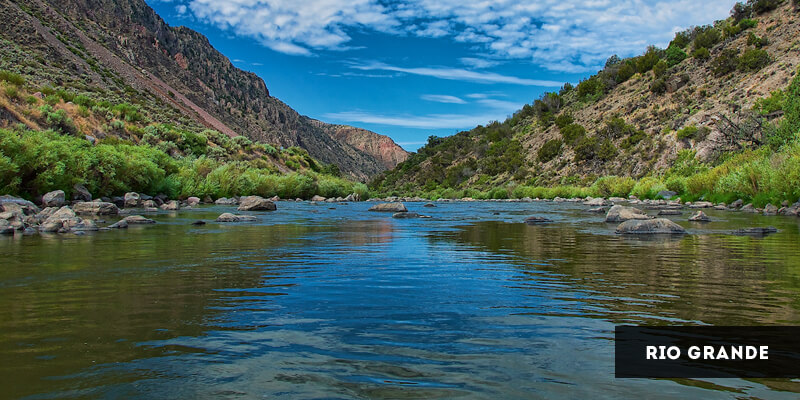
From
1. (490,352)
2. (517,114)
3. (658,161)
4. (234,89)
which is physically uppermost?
(234,89)

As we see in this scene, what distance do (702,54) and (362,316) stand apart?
3365 inches

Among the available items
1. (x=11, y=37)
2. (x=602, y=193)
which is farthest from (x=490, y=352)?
(x=11, y=37)

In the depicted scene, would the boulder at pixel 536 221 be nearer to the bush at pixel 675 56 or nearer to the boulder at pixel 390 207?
the boulder at pixel 390 207

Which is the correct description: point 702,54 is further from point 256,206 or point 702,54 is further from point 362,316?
point 362,316

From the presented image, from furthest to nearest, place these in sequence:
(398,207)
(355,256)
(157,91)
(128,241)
A: (157,91) < (398,207) < (128,241) < (355,256)

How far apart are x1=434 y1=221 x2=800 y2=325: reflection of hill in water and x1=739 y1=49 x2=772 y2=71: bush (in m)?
61.5

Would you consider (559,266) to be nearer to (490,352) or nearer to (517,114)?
(490,352)

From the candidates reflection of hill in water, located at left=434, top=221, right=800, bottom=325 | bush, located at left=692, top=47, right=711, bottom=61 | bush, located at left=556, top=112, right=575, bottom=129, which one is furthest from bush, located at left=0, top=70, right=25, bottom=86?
bush, located at left=692, top=47, right=711, bottom=61

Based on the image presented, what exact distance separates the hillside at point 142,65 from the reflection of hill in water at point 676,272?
71.3 metres

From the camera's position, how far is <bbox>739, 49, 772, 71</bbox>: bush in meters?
60.3

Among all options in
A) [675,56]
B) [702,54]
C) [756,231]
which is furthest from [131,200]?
[675,56]

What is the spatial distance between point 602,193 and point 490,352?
57.2 meters

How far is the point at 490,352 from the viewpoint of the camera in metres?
4.22

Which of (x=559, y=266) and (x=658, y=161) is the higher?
(x=658, y=161)
